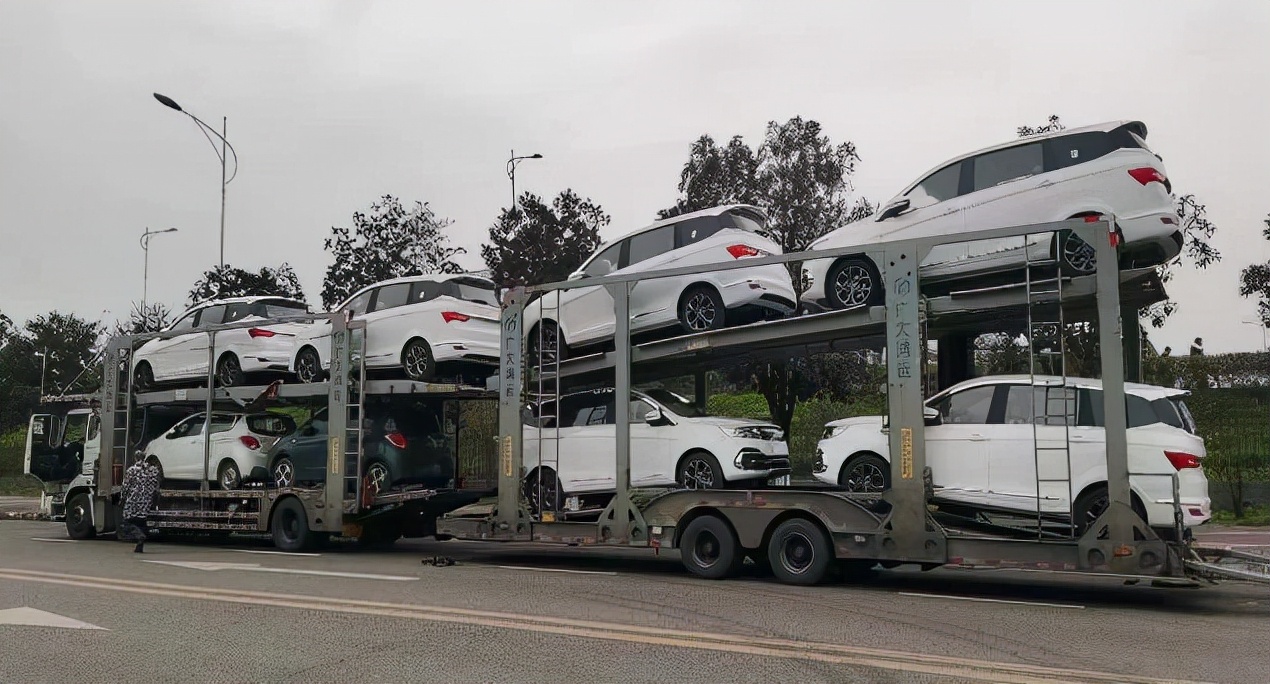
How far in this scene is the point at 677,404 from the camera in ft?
36.6

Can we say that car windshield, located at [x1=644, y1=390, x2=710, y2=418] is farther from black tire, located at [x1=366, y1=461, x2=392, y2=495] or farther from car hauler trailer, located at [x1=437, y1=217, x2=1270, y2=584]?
black tire, located at [x1=366, y1=461, x2=392, y2=495]

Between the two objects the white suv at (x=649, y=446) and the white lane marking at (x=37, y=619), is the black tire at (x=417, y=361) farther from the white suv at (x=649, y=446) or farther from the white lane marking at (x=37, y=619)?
the white lane marking at (x=37, y=619)

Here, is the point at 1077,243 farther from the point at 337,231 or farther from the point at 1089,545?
the point at 337,231

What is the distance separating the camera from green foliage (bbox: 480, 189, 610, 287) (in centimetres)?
3262

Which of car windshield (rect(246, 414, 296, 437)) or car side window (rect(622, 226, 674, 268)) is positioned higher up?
car side window (rect(622, 226, 674, 268))

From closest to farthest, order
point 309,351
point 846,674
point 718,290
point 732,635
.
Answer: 1. point 846,674
2. point 732,635
3. point 718,290
4. point 309,351

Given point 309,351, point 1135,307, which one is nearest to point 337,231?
point 309,351

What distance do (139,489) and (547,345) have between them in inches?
281

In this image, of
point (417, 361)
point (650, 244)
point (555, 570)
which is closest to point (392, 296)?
point (417, 361)

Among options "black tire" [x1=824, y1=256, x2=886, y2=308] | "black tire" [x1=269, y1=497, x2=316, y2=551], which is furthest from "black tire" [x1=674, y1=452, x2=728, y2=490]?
"black tire" [x1=269, y1=497, x2=316, y2=551]

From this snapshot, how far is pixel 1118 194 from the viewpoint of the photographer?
380 inches

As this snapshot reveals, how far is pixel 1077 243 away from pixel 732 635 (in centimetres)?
Result: 454

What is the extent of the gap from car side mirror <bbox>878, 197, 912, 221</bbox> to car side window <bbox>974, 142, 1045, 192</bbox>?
75 cm

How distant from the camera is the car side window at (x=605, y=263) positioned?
12367mm
